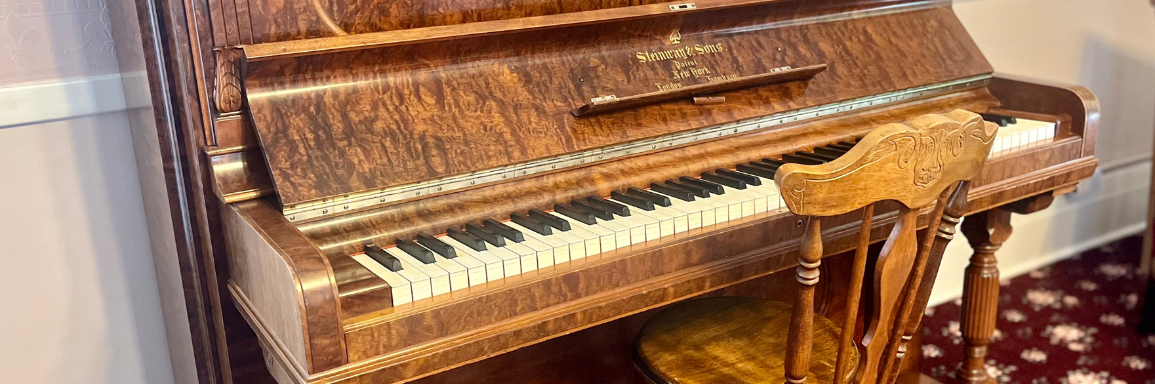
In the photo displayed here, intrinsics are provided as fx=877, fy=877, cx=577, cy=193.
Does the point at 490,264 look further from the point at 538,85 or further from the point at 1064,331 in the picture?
the point at 1064,331

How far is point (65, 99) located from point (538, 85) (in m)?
0.89

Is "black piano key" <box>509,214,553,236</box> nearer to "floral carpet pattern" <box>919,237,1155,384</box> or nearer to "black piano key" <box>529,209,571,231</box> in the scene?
"black piano key" <box>529,209,571,231</box>

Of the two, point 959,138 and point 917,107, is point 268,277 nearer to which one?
point 959,138

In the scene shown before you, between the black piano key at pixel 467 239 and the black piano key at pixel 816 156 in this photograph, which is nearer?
the black piano key at pixel 467 239

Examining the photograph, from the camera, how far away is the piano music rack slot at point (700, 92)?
1.56m

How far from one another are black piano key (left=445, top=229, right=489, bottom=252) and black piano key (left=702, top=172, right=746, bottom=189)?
1.60ft

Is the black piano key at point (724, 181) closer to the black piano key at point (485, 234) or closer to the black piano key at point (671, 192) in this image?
the black piano key at point (671, 192)

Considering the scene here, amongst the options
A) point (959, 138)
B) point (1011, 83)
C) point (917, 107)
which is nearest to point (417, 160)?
point (959, 138)

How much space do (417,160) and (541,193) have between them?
0.22m

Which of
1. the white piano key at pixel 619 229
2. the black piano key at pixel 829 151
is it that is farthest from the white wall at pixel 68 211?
the black piano key at pixel 829 151

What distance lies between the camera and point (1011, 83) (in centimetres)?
211

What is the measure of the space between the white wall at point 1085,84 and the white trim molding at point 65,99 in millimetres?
2328

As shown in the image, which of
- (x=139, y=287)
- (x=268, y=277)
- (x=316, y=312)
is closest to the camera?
(x=316, y=312)

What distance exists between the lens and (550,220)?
1396 millimetres
